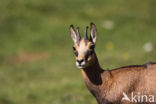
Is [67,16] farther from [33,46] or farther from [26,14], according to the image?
[33,46]

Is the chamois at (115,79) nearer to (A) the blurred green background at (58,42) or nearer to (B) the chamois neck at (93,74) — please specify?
(B) the chamois neck at (93,74)

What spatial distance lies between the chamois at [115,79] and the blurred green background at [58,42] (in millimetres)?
6308

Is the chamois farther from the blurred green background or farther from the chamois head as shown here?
the blurred green background

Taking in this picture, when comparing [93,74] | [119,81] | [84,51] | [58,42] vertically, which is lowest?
[58,42]

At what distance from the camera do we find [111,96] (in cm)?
1219

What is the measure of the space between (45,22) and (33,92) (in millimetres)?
19609

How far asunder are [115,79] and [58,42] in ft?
85.9

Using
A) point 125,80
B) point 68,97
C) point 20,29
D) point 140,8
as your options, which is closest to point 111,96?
point 125,80

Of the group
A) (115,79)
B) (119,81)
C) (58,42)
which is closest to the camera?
(119,81)

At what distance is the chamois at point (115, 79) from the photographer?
38.9 ft

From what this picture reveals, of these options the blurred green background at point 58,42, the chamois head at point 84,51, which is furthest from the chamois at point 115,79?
the blurred green background at point 58,42

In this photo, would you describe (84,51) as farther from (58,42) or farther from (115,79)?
(58,42)

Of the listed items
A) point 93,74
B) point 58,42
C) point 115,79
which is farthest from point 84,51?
point 58,42

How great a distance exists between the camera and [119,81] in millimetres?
12328
